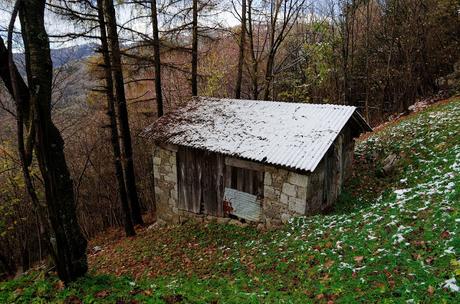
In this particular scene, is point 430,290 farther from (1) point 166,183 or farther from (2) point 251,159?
(1) point 166,183

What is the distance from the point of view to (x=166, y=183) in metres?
11.5

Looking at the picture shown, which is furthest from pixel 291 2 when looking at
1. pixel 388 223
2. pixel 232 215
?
pixel 388 223

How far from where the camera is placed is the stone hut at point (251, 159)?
8.57 m

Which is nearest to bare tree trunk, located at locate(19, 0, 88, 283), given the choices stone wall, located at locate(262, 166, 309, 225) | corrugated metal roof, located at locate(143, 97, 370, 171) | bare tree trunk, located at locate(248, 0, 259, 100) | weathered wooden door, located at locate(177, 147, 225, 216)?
corrugated metal roof, located at locate(143, 97, 370, 171)

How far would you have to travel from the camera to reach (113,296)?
4.60 meters

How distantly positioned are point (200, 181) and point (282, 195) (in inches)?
118

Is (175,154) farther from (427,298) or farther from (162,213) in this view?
(427,298)

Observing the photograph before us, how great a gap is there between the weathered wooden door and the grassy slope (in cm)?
68

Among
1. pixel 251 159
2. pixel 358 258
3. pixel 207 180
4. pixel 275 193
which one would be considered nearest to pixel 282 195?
pixel 275 193

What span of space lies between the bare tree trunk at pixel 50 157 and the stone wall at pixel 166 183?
20.3 ft

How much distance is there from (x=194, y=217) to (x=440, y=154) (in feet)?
26.3

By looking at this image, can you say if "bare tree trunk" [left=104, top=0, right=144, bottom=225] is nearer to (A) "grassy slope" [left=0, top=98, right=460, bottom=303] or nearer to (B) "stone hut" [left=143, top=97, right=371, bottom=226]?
(B) "stone hut" [left=143, top=97, right=371, bottom=226]

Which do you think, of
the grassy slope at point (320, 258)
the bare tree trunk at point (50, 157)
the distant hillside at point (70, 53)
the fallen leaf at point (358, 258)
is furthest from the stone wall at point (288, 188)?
the bare tree trunk at point (50, 157)

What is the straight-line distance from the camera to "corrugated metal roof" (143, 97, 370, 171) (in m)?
8.41
